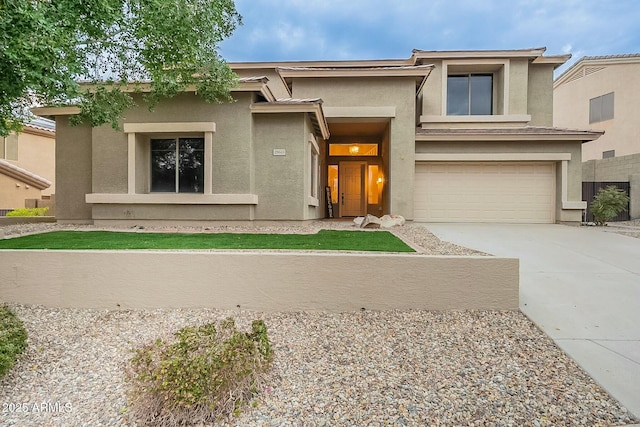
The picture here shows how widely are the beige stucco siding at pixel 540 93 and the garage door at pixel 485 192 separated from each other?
3.70 metres

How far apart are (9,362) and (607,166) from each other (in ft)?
65.6

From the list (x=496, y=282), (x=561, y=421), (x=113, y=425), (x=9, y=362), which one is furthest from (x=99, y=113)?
(x=561, y=421)

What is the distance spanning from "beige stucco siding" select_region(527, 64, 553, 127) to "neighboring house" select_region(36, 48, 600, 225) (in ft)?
0.14

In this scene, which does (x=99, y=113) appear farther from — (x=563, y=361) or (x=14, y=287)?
(x=563, y=361)

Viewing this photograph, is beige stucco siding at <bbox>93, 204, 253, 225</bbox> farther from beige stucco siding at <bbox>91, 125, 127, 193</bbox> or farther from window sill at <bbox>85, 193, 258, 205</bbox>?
beige stucco siding at <bbox>91, 125, 127, 193</bbox>

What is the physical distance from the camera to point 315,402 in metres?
2.67

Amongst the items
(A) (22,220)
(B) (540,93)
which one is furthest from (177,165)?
(B) (540,93)

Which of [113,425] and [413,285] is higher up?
[413,285]

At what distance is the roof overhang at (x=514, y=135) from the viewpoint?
10.7 meters

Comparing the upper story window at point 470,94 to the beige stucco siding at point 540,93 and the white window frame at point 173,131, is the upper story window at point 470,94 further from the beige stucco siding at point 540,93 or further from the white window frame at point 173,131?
the white window frame at point 173,131

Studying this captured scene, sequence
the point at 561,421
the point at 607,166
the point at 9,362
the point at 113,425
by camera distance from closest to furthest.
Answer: the point at 561,421 → the point at 113,425 → the point at 9,362 → the point at 607,166

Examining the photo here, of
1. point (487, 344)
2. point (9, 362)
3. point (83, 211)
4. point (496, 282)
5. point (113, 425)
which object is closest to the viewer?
point (113, 425)

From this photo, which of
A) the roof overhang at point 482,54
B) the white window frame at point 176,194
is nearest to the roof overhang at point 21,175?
the white window frame at point 176,194

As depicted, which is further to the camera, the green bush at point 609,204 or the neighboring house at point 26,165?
the neighboring house at point 26,165
